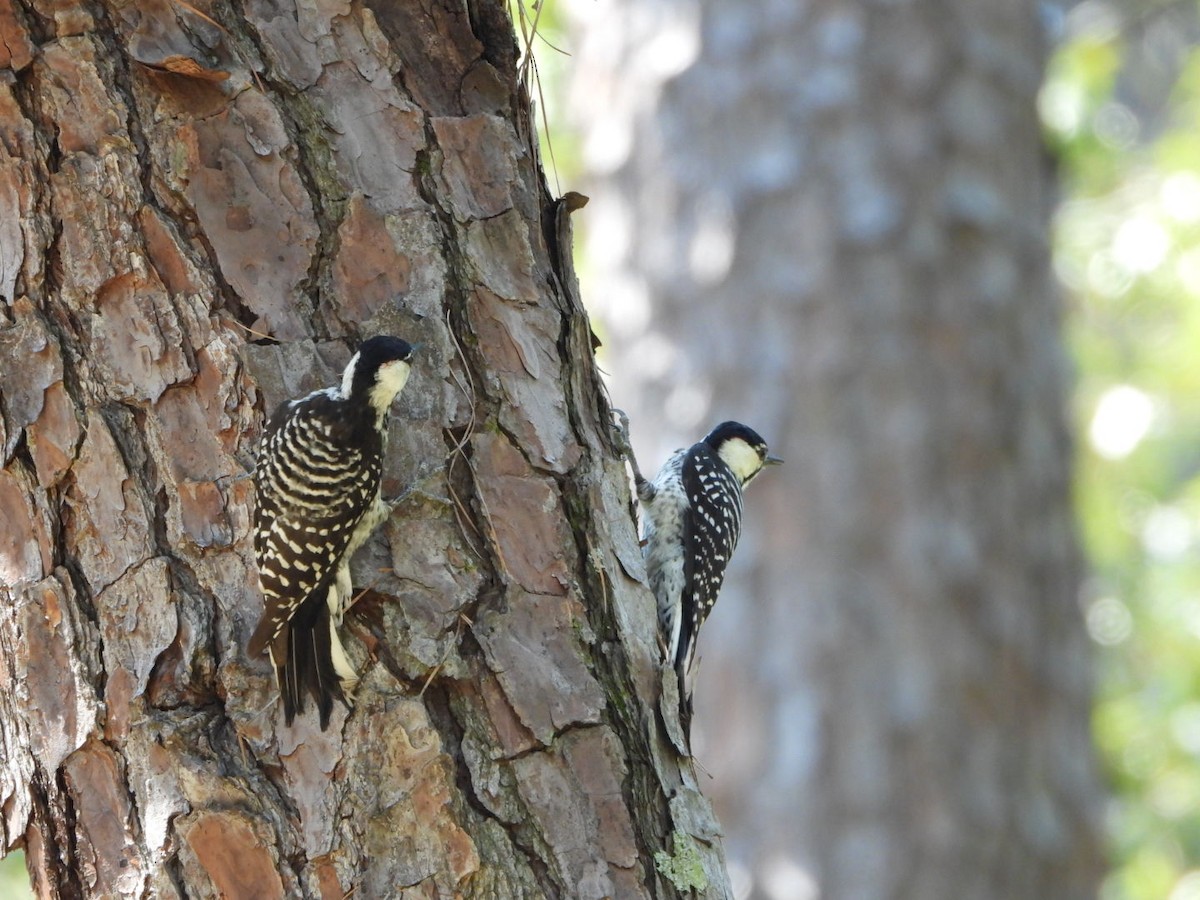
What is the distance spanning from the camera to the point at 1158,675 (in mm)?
9055

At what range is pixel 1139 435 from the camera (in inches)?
321

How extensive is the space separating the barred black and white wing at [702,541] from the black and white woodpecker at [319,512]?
173 centimetres

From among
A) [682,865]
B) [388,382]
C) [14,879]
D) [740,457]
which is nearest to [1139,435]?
[740,457]

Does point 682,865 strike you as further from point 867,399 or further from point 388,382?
point 867,399

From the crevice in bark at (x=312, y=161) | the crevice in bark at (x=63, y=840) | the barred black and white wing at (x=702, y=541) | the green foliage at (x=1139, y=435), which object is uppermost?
the green foliage at (x=1139, y=435)

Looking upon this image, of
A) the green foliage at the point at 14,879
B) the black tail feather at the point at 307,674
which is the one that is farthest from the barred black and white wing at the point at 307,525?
the green foliage at the point at 14,879

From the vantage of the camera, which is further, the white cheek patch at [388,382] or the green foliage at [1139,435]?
the green foliage at [1139,435]

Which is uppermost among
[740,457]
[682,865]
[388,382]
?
[740,457]

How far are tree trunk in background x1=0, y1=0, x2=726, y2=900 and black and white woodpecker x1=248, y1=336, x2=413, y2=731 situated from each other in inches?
2.0

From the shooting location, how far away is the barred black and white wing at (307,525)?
2.51 meters

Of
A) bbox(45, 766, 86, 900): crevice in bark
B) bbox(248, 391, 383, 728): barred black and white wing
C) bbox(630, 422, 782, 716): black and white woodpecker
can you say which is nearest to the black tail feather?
bbox(248, 391, 383, 728): barred black and white wing

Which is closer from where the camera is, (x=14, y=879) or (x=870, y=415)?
(x=870, y=415)

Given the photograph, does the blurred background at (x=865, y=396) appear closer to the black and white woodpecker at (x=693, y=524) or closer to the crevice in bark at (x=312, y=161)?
the black and white woodpecker at (x=693, y=524)

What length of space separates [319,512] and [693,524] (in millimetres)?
2062
